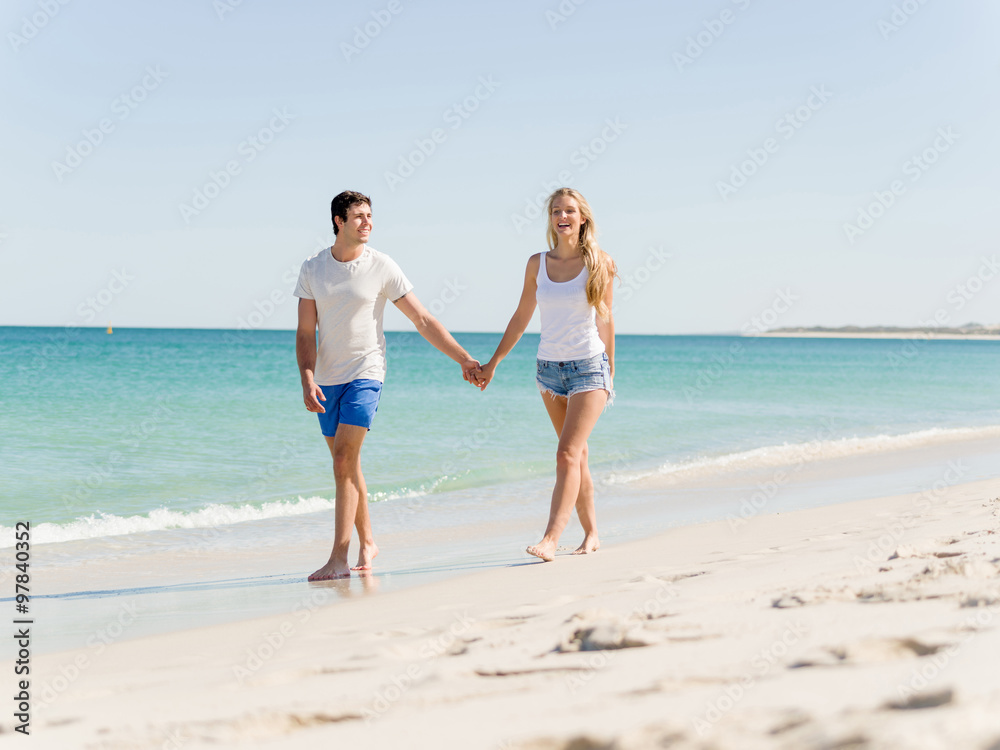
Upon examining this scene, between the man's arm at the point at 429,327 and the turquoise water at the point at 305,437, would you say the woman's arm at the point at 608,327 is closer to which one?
the man's arm at the point at 429,327

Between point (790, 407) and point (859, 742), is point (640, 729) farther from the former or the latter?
point (790, 407)

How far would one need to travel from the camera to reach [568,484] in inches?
177

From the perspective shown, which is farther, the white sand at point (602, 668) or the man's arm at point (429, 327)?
the man's arm at point (429, 327)

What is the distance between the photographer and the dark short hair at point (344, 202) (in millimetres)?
4543

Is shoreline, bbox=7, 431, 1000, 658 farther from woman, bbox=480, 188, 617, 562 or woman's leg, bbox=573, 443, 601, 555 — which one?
woman, bbox=480, 188, 617, 562

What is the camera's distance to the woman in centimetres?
451

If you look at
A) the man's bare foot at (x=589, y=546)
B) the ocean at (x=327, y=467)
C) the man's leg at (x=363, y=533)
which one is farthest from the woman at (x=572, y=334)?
the man's leg at (x=363, y=533)

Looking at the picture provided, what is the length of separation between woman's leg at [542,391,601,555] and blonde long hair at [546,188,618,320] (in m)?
0.57

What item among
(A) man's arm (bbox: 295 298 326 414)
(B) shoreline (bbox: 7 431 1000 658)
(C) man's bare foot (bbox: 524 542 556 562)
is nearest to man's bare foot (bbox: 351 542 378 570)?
(B) shoreline (bbox: 7 431 1000 658)

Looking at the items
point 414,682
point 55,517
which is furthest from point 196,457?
point 414,682

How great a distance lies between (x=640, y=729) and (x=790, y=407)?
19.4 m

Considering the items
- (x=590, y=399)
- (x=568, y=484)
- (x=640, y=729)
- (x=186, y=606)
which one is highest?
(x=590, y=399)

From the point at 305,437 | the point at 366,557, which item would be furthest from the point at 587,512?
the point at 305,437

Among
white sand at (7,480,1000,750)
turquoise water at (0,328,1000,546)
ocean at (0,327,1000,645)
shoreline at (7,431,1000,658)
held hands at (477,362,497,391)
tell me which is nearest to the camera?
white sand at (7,480,1000,750)
